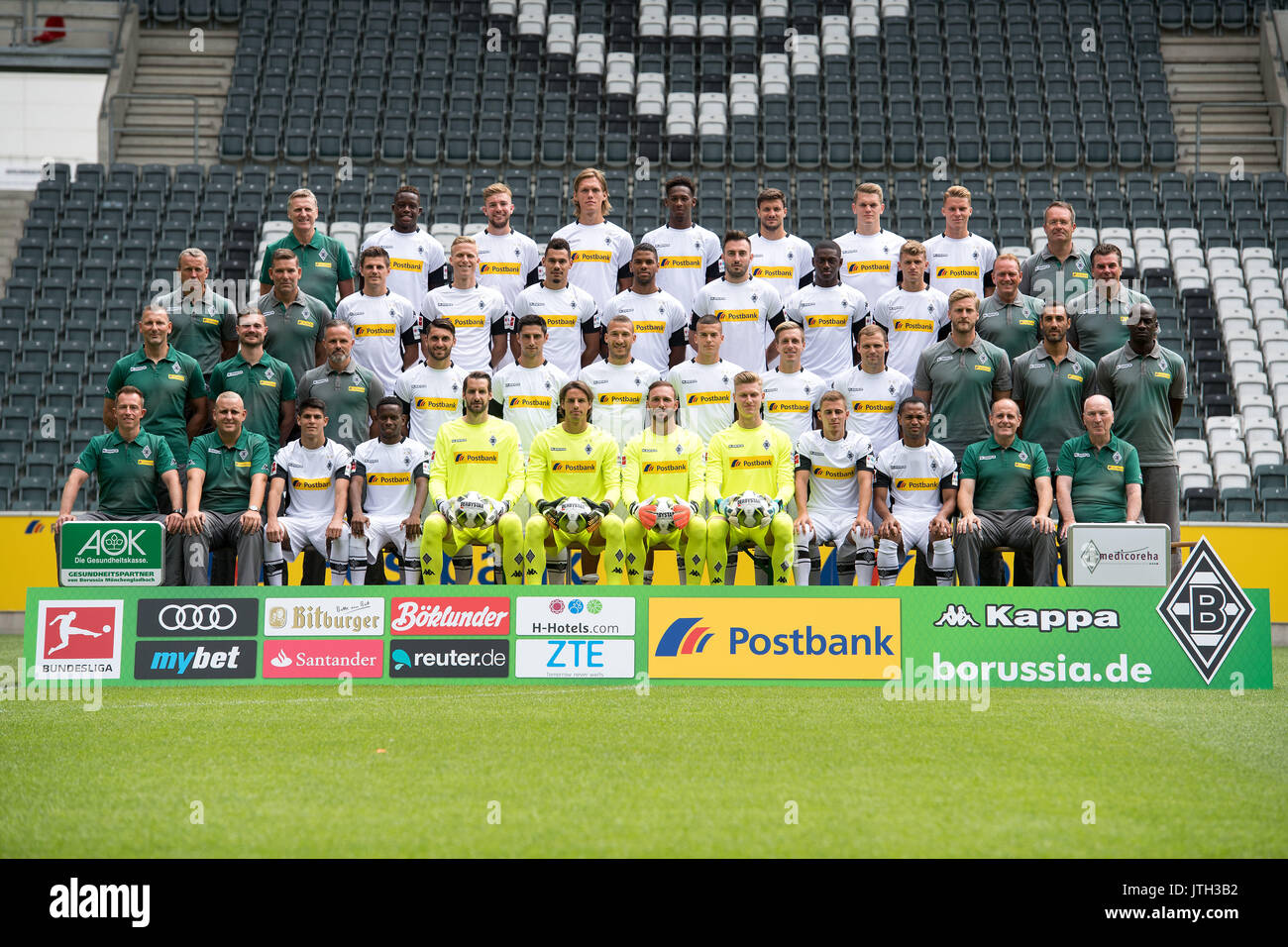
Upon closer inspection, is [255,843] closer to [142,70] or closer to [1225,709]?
[1225,709]

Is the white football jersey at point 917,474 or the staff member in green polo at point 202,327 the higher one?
the staff member in green polo at point 202,327

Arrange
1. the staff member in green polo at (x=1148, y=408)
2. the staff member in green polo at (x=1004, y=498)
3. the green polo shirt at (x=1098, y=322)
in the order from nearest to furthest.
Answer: the staff member in green polo at (x=1004, y=498)
the staff member in green polo at (x=1148, y=408)
the green polo shirt at (x=1098, y=322)

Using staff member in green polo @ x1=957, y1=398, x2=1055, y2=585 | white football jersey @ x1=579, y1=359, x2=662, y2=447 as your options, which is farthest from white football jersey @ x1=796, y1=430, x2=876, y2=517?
white football jersey @ x1=579, y1=359, x2=662, y2=447

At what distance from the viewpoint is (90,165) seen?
19.1 m

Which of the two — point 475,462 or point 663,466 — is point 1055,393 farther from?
point 475,462

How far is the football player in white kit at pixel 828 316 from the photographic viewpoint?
1034 centimetres

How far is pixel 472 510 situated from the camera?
8.82m

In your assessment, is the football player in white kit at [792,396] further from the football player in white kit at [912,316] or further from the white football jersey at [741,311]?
the football player in white kit at [912,316]

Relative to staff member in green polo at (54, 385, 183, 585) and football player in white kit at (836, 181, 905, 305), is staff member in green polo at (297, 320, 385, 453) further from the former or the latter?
football player in white kit at (836, 181, 905, 305)

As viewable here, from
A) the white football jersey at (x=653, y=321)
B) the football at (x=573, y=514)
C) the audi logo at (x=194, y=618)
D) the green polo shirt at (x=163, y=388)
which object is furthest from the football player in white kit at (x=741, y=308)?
the audi logo at (x=194, y=618)

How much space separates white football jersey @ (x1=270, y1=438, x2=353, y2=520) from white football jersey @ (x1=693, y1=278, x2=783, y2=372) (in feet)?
9.59

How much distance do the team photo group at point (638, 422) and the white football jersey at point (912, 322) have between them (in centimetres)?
2

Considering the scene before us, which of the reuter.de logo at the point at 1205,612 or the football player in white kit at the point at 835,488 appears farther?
the football player in white kit at the point at 835,488

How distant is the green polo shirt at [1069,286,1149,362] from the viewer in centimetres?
1000
